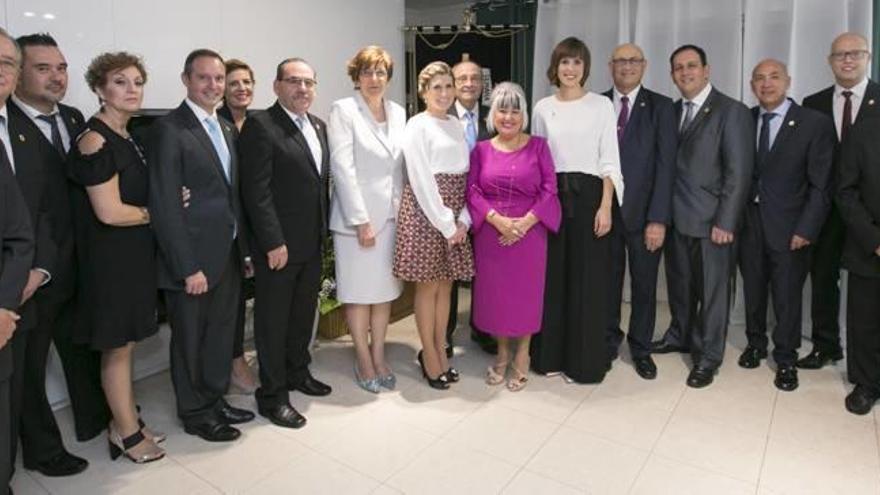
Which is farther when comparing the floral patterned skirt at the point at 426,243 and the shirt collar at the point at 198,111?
the floral patterned skirt at the point at 426,243

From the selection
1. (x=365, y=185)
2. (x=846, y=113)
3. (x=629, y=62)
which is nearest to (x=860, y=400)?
(x=846, y=113)

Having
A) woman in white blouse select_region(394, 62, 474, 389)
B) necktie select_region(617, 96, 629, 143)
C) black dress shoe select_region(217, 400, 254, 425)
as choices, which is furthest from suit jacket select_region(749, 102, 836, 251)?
black dress shoe select_region(217, 400, 254, 425)

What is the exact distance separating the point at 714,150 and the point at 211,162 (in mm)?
2354

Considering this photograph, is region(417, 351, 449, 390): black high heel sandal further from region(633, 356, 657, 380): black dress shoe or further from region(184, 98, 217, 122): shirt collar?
region(184, 98, 217, 122): shirt collar

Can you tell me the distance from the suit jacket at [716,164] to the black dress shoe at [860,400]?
0.94 meters

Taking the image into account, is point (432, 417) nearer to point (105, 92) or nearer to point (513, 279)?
point (513, 279)

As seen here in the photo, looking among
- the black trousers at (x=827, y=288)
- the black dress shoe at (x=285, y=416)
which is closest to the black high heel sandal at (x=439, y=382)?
the black dress shoe at (x=285, y=416)

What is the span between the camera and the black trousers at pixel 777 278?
3.07 m

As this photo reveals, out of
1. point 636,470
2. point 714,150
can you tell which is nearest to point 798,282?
point 714,150

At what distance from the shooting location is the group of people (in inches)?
87.9

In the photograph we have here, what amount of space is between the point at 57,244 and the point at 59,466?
0.88 metres

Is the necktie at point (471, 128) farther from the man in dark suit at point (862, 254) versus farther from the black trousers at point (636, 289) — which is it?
the man in dark suit at point (862, 254)

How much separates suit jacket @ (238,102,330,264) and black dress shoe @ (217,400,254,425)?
71cm

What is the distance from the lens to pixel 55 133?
2.31 meters
